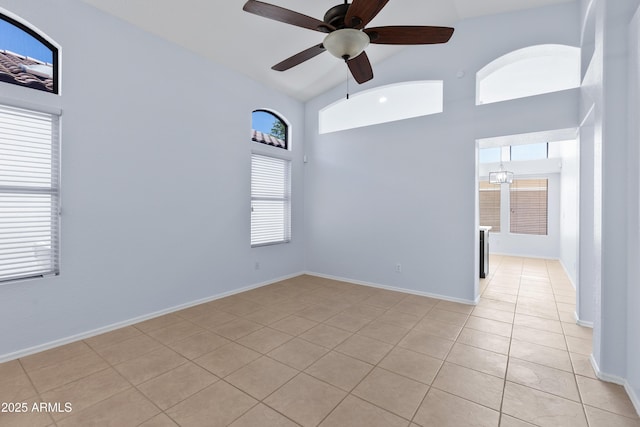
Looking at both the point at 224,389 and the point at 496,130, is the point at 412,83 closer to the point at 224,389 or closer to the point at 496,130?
the point at 496,130

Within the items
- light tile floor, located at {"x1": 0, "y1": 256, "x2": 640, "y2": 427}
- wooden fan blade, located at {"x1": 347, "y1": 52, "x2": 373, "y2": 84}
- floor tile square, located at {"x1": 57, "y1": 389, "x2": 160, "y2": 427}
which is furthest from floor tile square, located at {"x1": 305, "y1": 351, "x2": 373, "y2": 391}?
wooden fan blade, located at {"x1": 347, "y1": 52, "x2": 373, "y2": 84}

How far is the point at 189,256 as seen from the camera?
12.4 feet

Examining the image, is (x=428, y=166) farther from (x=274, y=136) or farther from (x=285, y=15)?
(x=285, y=15)

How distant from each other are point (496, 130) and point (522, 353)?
266 centimetres

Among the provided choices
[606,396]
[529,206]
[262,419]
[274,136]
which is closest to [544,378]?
[606,396]

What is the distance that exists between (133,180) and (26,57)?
1359 millimetres

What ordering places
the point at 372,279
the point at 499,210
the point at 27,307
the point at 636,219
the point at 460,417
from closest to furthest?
the point at 460,417, the point at 636,219, the point at 27,307, the point at 372,279, the point at 499,210

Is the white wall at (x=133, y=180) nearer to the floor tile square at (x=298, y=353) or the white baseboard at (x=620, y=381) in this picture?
the floor tile square at (x=298, y=353)

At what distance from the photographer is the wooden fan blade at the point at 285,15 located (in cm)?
212

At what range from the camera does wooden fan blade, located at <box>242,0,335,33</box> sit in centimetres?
212

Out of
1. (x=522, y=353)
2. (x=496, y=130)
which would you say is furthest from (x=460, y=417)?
(x=496, y=130)

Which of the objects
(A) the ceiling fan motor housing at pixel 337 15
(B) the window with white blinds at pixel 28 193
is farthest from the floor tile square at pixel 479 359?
(B) the window with white blinds at pixel 28 193

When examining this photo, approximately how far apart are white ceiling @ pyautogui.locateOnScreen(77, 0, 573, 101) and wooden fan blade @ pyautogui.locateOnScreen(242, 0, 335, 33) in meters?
1.25

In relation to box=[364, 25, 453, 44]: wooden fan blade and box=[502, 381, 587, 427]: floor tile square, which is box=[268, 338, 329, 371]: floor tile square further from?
box=[364, 25, 453, 44]: wooden fan blade
